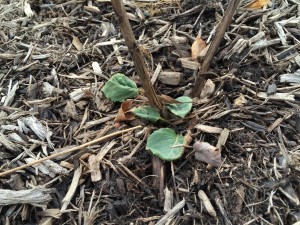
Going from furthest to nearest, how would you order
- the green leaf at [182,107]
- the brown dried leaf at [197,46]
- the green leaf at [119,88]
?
the brown dried leaf at [197,46] → the green leaf at [119,88] → the green leaf at [182,107]

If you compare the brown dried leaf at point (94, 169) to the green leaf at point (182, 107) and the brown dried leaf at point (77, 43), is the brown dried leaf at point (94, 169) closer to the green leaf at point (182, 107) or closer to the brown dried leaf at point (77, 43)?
the green leaf at point (182, 107)

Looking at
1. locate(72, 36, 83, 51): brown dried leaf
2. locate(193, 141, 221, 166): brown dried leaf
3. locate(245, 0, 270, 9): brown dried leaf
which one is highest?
locate(72, 36, 83, 51): brown dried leaf

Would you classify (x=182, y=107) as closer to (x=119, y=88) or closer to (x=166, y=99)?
(x=166, y=99)

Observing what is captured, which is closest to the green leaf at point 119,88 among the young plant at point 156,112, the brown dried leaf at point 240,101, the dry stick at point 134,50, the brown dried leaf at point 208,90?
the young plant at point 156,112

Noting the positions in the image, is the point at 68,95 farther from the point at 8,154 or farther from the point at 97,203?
the point at 97,203

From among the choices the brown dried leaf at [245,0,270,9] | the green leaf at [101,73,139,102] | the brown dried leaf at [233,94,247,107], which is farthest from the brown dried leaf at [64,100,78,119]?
the brown dried leaf at [245,0,270,9]

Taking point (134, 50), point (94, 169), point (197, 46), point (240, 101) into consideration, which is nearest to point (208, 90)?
point (240, 101)

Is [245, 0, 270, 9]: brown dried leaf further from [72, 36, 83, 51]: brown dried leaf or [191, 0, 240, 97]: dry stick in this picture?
[72, 36, 83, 51]: brown dried leaf
